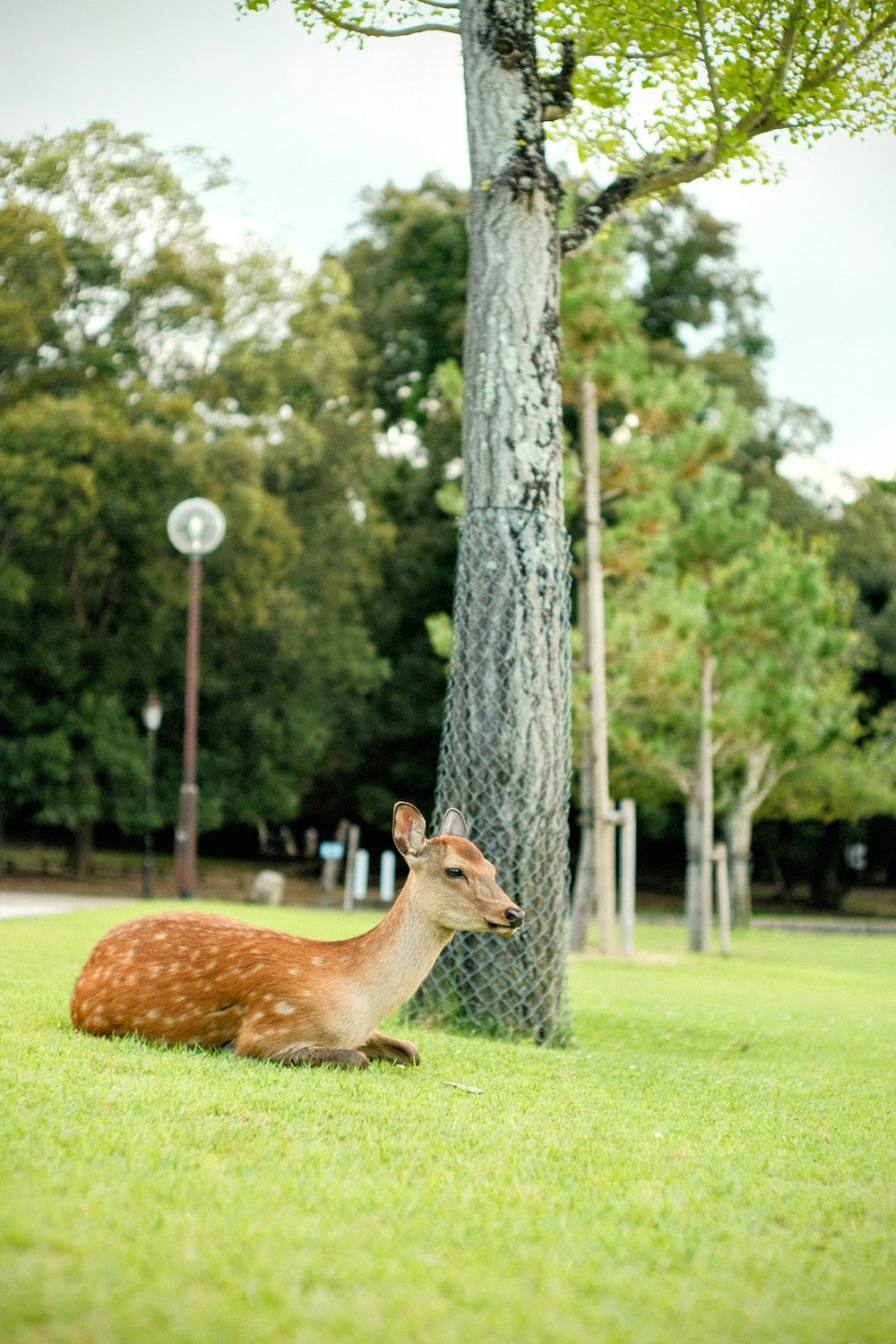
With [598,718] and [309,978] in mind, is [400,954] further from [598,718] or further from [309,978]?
[598,718]

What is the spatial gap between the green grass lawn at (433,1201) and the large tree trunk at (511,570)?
0.92m

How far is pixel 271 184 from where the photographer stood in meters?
29.2

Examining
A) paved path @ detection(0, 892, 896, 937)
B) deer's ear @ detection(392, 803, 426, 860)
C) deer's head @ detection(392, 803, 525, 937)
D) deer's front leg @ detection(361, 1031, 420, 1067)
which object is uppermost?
deer's ear @ detection(392, 803, 426, 860)

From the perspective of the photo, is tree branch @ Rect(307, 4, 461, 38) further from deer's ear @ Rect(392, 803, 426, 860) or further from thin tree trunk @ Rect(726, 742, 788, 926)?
thin tree trunk @ Rect(726, 742, 788, 926)

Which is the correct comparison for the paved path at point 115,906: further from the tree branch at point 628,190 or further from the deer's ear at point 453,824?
the deer's ear at point 453,824

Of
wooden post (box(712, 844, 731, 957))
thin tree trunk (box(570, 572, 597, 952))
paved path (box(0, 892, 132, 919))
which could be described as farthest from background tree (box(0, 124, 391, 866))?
wooden post (box(712, 844, 731, 957))

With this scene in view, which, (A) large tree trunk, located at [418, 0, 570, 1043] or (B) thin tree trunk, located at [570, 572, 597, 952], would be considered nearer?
(A) large tree trunk, located at [418, 0, 570, 1043]

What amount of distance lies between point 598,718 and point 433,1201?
14.1m

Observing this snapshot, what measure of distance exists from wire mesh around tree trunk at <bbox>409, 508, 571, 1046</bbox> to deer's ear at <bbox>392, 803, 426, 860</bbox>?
2.02 meters

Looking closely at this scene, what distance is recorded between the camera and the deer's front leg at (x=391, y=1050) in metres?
5.41

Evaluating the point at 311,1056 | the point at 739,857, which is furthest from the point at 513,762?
the point at 739,857

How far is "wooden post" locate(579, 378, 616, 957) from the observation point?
680 inches

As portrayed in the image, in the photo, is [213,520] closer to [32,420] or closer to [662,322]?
[32,420]

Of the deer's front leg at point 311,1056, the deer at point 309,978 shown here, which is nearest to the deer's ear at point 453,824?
the deer at point 309,978
